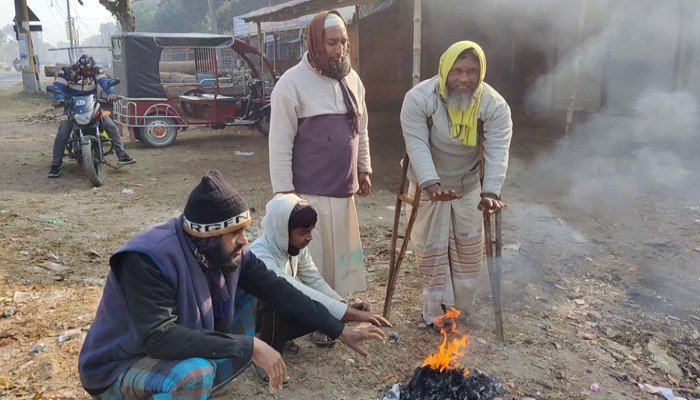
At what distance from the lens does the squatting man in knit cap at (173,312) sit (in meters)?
1.98

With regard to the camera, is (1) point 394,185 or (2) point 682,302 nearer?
(2) point 682,302

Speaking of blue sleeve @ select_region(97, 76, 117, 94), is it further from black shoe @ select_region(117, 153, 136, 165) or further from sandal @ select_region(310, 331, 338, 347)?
sandal @ select_region(310, 331, 338, 347)

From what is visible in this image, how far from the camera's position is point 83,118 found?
7539 millimetres

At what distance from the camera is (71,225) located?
18.8 ft

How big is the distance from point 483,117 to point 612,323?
69.8 inches

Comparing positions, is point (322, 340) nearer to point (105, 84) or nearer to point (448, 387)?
point (448, 387)

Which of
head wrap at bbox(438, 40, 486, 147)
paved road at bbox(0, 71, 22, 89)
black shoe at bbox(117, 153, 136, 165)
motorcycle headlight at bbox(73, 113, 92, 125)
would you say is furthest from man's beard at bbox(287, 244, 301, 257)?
paved road at bbox(0, 71, 22, 89)

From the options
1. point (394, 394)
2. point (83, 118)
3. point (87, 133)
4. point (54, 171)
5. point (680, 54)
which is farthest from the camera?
point (680, 54)

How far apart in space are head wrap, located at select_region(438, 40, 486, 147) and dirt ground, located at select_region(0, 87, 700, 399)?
1.30 metres

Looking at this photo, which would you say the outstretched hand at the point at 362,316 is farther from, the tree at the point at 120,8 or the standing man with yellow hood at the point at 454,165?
the tree at the point at 120,8

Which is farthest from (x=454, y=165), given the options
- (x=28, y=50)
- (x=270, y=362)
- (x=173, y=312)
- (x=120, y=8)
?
(x=28, y=50)

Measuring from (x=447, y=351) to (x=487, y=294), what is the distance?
1320 millimetres

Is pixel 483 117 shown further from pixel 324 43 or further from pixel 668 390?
pixel 668 390

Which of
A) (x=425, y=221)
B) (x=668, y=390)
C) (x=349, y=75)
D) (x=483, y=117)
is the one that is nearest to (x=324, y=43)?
(x=349, y=75)
